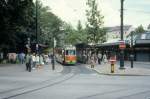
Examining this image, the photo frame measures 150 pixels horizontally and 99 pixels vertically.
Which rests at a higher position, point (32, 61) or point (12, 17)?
point (12, 17)

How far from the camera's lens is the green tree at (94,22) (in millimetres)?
86981

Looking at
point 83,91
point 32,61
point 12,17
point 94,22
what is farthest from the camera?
point 94,22

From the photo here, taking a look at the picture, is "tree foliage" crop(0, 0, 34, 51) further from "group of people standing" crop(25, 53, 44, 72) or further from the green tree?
the green tree

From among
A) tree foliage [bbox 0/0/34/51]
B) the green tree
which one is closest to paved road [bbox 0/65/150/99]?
tree foliage [bbox 0/0/34/51]

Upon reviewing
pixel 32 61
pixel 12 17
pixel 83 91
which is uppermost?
pixel 12 17

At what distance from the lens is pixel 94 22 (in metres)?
86.6

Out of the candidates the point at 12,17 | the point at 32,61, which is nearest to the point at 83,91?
the point at 32,61

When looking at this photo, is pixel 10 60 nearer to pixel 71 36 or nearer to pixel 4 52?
pixel 4 52

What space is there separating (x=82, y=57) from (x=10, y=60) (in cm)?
1104

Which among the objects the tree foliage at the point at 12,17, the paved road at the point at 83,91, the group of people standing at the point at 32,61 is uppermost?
the tree foliage at the point at 12,17

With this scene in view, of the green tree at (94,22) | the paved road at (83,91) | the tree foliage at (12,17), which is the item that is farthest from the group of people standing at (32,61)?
the green tree at (94,22)

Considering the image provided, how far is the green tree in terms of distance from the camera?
285 ft

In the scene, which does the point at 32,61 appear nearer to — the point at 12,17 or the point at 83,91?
the point at 12,17

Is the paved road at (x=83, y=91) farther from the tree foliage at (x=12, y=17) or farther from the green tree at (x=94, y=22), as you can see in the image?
the green tree at (x=94, y=22)
